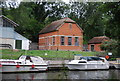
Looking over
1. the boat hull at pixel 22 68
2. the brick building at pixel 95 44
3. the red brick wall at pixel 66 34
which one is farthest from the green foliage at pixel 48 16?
the boat hull at pixel 22 68

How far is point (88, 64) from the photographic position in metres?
18.5

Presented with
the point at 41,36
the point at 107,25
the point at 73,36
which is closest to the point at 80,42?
the point at 73,36

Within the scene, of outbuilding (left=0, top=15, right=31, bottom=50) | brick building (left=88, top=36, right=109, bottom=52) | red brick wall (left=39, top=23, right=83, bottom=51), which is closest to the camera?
outbuilding (left=0, top=15, right=31, bottom=50)

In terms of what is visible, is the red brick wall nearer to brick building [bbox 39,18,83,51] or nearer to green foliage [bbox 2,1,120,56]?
brick building [bbox 39,18,83,51]

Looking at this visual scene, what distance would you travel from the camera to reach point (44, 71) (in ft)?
53.9

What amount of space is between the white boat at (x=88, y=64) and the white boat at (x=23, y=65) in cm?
300

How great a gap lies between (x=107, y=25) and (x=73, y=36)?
2357 cm

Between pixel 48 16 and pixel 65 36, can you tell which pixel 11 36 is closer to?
pixel 65 36

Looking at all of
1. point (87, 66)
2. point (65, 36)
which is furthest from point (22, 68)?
point (65, 36)

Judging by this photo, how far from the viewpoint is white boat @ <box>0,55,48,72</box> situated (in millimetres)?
15133

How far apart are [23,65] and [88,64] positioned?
21.5ft

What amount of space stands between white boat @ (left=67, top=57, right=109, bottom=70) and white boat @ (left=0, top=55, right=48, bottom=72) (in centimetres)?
300

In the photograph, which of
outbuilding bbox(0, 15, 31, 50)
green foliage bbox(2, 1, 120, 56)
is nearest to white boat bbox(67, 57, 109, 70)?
outbuilding bbox(0, 15, 31, 50)

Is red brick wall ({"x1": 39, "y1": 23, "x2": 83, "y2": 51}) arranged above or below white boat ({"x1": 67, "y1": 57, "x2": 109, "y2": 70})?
above
